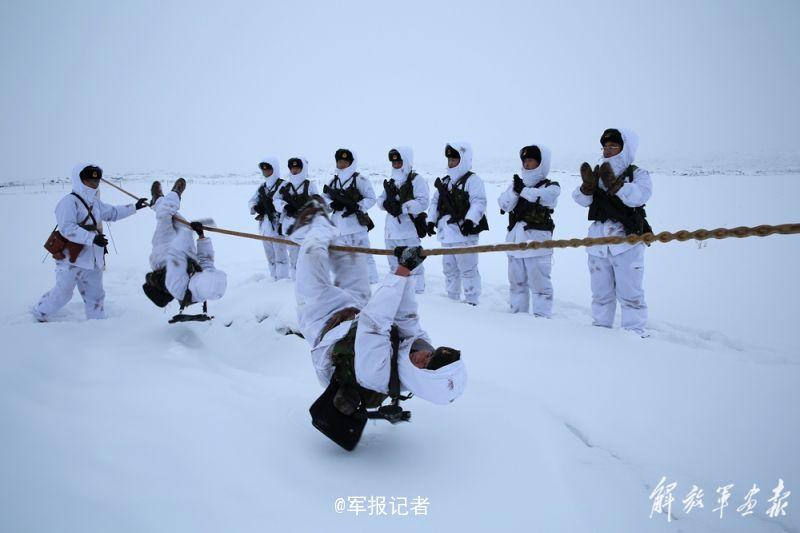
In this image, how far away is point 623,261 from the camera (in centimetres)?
452

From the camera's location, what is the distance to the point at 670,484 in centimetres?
225

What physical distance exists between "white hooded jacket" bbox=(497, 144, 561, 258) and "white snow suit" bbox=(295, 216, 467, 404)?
2.99 m

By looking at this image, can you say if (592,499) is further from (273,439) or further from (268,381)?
(268,381)

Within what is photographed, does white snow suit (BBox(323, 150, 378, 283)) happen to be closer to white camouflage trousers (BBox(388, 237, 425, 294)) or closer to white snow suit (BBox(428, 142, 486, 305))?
white camouflage trousers (BBox(388, 237, 425, 294))

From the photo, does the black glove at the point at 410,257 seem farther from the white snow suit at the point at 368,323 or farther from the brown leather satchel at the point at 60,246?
the brown leather satchel at the point at 60,246

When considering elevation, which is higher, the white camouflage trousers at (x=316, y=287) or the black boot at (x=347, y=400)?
the white camouflage trousers at (x=316, y=287)

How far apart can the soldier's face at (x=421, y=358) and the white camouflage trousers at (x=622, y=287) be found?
3.13 m

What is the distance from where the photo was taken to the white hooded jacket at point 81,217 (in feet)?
17.2

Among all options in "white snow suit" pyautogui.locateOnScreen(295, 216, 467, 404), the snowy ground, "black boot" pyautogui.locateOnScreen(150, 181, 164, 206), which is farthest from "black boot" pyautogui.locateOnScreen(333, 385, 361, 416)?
"black boot" pyautogui.locateOnScreen(150, 181, 164, 206)

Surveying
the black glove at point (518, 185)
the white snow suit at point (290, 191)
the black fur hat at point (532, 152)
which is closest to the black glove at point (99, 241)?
the white snow suit at point (290, 191)

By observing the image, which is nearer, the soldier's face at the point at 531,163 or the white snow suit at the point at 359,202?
the soldier's face at the point at 531,163

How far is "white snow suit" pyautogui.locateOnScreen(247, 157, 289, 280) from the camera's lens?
7.73 m

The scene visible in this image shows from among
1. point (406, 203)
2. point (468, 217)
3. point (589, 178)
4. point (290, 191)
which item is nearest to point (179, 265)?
point (290, 191)

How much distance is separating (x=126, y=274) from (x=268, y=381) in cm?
675
